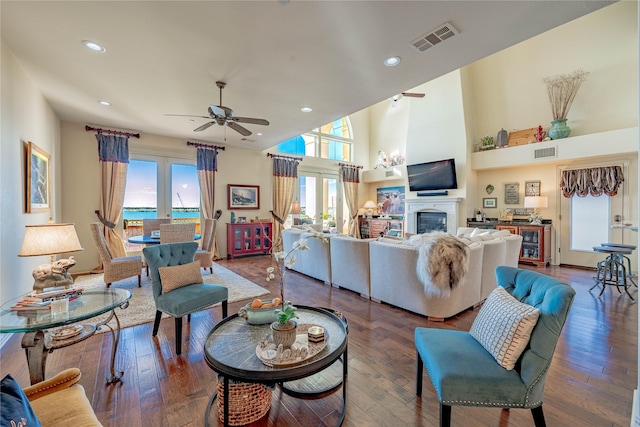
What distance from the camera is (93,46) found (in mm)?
2494

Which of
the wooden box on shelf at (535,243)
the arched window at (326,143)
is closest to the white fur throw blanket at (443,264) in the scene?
the wooden box on shelf at (535,243)

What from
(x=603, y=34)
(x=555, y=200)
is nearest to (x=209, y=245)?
(x=555, y=200)

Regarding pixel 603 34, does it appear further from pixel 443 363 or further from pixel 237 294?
pixel 237 294

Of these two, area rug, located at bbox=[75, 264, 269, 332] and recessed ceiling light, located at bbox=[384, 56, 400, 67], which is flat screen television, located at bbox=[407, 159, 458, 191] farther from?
area rug, located at bbox=[75, 264, 269, 332]

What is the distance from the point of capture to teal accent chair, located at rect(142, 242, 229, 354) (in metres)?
2.31

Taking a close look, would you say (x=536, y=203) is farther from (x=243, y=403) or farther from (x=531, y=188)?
(x=243, y=403)

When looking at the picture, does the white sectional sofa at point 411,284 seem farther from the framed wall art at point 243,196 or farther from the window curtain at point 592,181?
the framed wall art at point 243,196

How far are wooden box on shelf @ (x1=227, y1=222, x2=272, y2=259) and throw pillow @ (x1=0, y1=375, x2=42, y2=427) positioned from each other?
17.6ft

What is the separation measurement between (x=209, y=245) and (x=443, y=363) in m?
4.62

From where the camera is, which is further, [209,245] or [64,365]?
[209,245]

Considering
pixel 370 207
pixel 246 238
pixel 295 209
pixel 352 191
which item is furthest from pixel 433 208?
pixel 246 238

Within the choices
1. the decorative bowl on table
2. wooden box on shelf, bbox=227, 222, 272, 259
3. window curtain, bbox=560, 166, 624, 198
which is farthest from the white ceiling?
window curtain, bbox=560, 166, 624, 198

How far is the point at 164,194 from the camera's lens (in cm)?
571

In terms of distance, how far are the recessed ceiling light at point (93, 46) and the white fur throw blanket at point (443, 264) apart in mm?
3805
